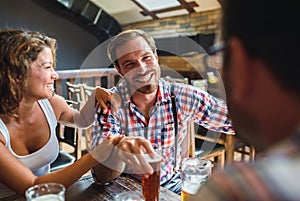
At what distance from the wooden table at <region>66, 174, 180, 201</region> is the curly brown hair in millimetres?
498

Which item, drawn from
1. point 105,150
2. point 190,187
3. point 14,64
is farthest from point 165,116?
point 14,64

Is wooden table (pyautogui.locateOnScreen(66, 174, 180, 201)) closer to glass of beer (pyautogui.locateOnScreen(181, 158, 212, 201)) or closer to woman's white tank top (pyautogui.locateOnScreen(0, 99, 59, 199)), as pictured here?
glass of beer (pyautogui.locateOnScreen(181, 158, 212, 201))

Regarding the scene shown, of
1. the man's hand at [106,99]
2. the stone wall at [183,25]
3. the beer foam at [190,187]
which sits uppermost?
the stone wall at [183,25]

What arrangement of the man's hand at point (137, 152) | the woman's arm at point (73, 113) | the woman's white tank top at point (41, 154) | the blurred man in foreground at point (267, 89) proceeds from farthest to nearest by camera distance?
the woman's arm at point (73, 113) → the woman's white tank top at point (41, 154) → the man's hand at point (137, 152) → the blurred man in foreground at point (267, 89)

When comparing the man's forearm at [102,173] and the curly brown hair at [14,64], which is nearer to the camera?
the man's forearm at [102,173]

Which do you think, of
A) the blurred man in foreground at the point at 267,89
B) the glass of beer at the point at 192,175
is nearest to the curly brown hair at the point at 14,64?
the glass of beer at the point at 192,175

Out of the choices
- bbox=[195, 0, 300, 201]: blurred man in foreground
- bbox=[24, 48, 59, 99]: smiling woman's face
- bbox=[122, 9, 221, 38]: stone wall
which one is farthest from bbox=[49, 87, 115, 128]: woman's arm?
bbox=[122, 9, 221, 38]: stone wall

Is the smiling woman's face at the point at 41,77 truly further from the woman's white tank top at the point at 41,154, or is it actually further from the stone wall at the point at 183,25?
the stone wall at the point at 183,25

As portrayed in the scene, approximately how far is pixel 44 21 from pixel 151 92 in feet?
15.7

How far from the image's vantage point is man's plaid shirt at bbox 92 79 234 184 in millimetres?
1505

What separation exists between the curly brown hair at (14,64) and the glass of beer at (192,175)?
83cm

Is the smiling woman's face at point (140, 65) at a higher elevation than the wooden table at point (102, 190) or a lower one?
higher

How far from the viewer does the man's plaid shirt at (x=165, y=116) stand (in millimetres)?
1505

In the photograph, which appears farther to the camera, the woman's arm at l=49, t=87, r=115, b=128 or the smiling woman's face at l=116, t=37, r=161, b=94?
the woman's arm at l=49, t=87, r=115, b=128
